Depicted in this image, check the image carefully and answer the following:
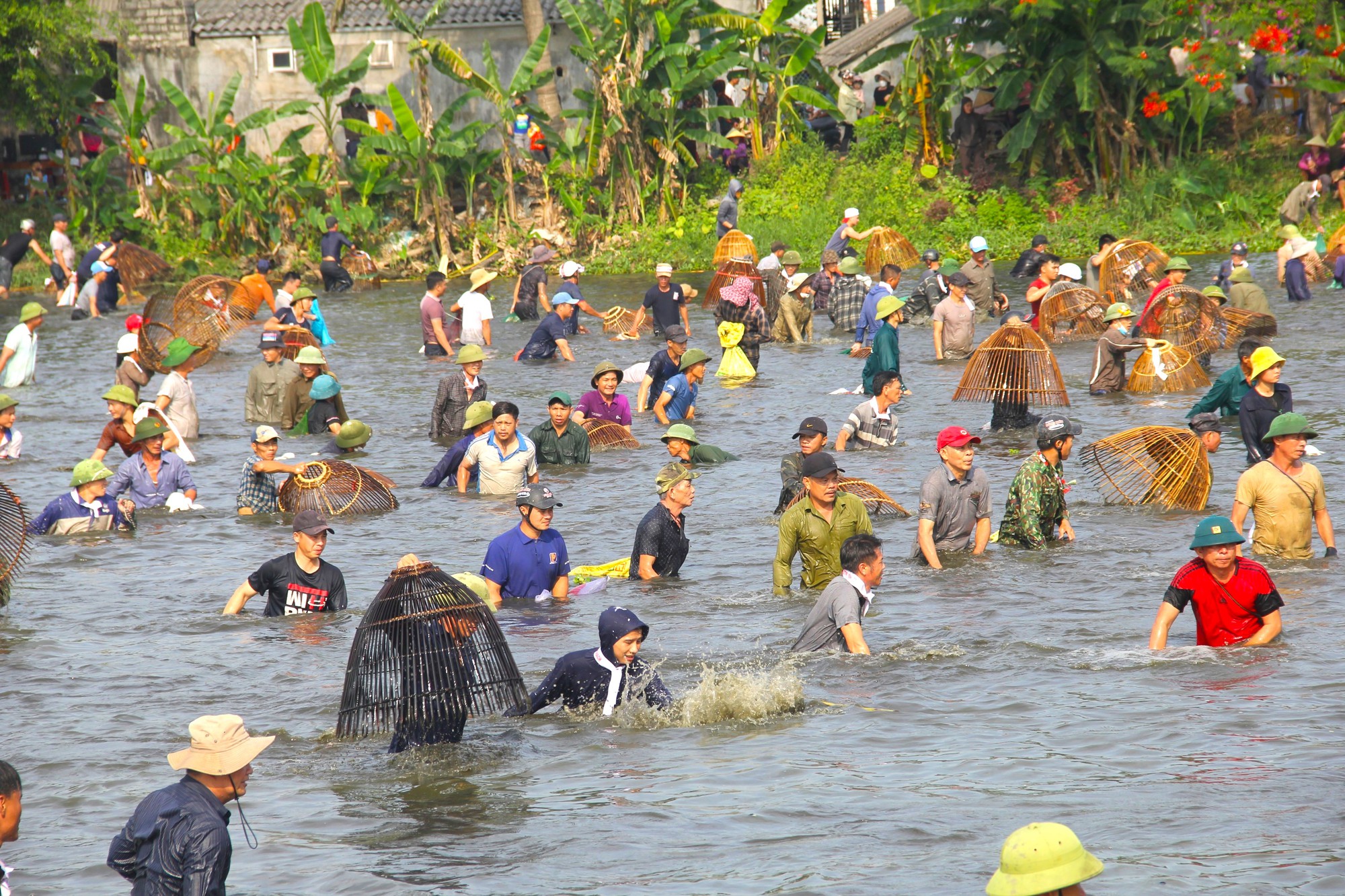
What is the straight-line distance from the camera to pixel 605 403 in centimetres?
1698

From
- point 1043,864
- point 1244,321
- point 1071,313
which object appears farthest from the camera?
point 1071,313

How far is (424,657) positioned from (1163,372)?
13192mm

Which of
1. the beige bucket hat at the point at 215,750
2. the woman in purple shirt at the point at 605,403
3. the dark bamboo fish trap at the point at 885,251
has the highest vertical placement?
the dark bamboo fish trap at the point at 885,251

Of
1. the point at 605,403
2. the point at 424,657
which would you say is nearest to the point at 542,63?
the point at 605,403

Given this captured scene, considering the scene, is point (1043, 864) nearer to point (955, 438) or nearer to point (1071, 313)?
point (955, 438)

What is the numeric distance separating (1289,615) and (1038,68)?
22.4m

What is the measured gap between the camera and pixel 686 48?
103 ft

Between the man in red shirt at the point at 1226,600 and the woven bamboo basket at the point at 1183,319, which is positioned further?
the woven bamboo basket at the point at 1183,319

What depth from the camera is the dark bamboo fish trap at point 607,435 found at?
16953 millimetres

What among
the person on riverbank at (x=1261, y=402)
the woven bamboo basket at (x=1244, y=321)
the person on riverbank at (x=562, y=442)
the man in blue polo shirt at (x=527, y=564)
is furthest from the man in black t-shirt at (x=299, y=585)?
the woven bamboo basket at (x=1244, y=321)

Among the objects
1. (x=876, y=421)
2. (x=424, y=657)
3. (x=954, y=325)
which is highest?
(x=954, y=325)

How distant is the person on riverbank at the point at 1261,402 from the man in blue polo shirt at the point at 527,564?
20.2ft

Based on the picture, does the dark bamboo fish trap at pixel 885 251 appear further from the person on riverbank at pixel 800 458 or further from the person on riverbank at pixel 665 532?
the person on riverbank at pixel 665 532

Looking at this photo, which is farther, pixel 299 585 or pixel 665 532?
pixel 665 532
